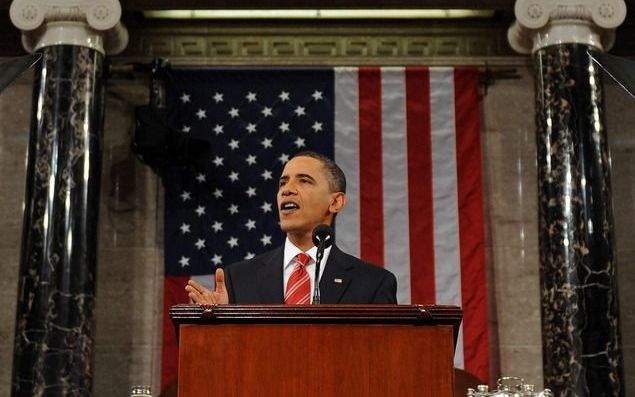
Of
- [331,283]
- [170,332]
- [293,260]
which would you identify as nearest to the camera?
[331,283]

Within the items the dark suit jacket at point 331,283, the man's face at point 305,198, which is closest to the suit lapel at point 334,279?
the dark suit jacket at point 331,283

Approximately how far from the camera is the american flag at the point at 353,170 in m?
9.17

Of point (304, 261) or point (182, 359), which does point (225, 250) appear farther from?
point (182, 359)

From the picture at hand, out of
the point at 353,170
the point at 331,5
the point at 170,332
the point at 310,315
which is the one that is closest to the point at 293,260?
the point at 310,315

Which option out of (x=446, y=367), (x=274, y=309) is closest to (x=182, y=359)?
(x=274, y=309)

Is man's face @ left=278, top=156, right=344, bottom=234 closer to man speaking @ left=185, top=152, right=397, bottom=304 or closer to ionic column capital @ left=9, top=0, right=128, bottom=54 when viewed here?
man speaking @ left=185, top=152, right=397, bottom=304

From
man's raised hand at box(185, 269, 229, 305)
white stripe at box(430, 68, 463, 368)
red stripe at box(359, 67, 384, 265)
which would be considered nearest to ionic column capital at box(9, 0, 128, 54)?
red stripe at box(359, 67, 384, 265)

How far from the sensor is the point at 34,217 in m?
8.34

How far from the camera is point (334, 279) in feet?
16.7

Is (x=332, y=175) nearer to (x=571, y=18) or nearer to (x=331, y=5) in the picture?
(x=571, y=18)

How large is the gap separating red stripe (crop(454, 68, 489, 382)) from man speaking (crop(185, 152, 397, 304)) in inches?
154

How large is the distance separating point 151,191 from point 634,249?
4272mm

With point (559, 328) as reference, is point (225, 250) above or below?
above

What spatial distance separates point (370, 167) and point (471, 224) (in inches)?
39.3
